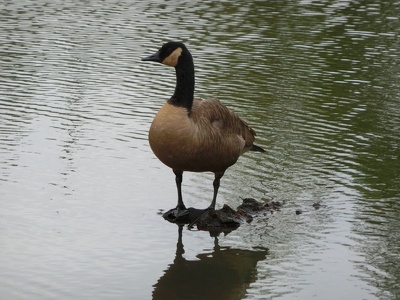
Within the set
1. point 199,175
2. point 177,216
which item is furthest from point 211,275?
point 199,175

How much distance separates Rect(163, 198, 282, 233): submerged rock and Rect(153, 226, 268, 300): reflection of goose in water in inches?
20.9

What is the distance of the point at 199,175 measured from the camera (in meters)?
11.6

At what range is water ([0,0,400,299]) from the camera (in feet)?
27.2

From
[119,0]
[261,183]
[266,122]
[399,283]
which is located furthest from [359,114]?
[119,0]

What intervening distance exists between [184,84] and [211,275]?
2.29 m

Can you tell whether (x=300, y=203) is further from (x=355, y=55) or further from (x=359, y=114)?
(x=355, y=55)

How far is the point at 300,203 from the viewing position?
10.4 m

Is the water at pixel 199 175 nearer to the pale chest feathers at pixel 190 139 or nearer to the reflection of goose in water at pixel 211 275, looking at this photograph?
the reflection of goose in water at pixel 211 275

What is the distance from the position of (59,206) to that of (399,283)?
3750 millimetres

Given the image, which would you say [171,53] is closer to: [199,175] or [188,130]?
[188,130]

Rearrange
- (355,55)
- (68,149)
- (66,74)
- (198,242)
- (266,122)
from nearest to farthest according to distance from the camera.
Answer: (198,242), (68,149), (266,122), (66,74), (355,55)

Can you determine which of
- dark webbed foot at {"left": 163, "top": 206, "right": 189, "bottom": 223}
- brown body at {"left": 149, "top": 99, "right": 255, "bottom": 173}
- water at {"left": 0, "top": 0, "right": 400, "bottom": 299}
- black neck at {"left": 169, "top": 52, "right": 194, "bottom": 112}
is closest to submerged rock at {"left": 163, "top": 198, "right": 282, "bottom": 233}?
dark webbed foot at {"left": 163, "top": 206, "right": 189, "bottom": 223}

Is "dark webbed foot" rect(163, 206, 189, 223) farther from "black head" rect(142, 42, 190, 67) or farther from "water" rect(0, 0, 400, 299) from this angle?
"black head" rect(142, 42, 190, 67)

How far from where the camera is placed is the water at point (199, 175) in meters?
8.28
